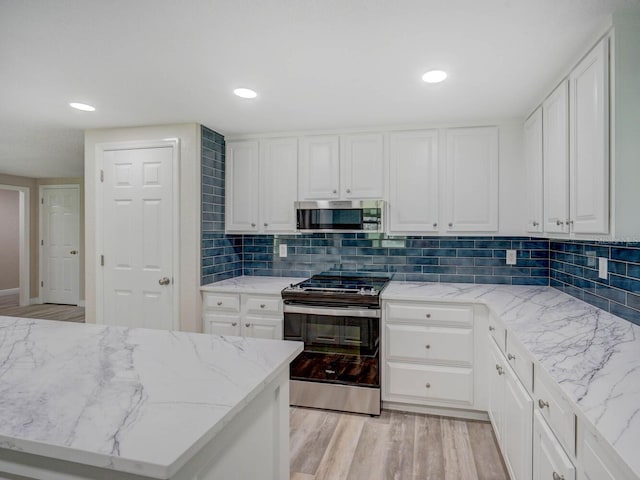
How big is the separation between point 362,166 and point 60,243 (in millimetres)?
5949

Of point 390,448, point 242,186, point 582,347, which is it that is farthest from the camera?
point 242,186

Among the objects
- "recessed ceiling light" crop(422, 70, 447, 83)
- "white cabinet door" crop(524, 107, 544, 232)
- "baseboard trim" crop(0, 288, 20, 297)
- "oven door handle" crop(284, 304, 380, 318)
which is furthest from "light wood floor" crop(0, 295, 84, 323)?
"white cabinet door" crop(524, 107, 544, 232)

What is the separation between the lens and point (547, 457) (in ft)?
4.52

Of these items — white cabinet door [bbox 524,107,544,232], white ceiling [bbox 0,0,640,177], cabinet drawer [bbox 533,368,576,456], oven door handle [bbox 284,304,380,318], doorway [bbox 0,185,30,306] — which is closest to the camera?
cabinet drawer [bbox 533,368,576,456]

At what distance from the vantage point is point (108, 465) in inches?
29.8

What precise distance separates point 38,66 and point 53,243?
18.5ft

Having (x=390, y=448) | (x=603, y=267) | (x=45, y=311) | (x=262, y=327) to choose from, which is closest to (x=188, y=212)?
(x=262, y=327)

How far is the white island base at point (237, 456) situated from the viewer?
851mm

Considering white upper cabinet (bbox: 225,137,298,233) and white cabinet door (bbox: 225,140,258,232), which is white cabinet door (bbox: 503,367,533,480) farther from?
white cabinet door (bbox: 225,140,258,232)

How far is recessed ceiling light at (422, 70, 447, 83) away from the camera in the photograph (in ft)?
6.95

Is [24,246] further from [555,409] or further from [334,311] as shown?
[555,409]

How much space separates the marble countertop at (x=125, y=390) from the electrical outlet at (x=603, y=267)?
1828 mm

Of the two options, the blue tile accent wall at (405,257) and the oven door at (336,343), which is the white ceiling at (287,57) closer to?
the blue tile accent wall at (405,257)

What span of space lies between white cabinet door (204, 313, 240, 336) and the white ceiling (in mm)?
1578
